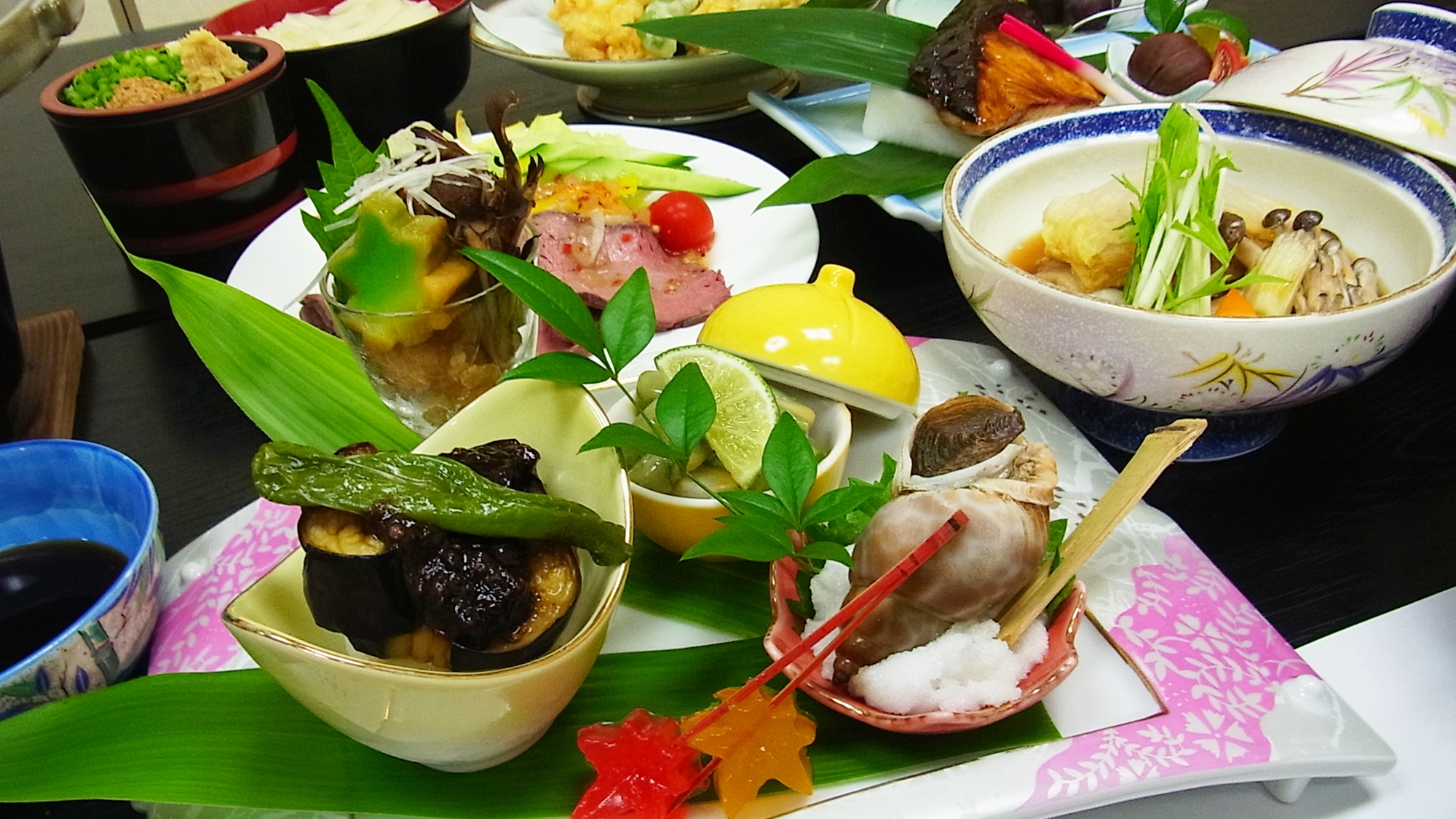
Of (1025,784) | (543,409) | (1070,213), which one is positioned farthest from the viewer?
(1070,213)

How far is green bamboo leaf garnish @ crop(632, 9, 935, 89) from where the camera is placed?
1.91 metres

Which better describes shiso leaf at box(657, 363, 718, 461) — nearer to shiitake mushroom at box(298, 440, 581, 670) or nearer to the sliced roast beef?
shiitake mushroom at box(298, 440, 581, 670)

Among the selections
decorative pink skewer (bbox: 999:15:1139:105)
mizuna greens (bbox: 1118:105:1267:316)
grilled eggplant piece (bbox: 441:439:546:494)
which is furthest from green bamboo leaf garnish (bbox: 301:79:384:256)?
decorative pink skewer (bbox: 999:15:1139:105)

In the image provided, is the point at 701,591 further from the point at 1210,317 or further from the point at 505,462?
the point at 1210,317

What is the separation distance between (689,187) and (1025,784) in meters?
1.36

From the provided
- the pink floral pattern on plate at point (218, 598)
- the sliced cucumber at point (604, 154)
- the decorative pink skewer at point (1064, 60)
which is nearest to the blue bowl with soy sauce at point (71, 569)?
the pink floral pattern on plate at point (218, 598)

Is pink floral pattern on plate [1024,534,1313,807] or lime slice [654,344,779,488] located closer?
pink floral pattern on plate [1024,534,1313,807]

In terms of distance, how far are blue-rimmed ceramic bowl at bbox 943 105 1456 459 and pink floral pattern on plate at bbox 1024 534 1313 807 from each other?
8.0 inches

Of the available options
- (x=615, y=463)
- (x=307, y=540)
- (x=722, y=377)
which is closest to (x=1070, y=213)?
(x=722, y=377)

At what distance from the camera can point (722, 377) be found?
1.11m

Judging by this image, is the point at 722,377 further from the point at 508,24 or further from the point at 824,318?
the point at 508,24

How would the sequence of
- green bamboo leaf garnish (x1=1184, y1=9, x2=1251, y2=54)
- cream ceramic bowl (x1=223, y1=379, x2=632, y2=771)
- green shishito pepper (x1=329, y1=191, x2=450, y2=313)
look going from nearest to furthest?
1. cream ceramic bowl (x1=223, y1=379, x2=632, y2=771)
2. green shishito pepper (x1=329, y1=191, x2=450, y2=313)
3. green bamboo leaf garnish (x1=1184, y1=9, x2=1251, y2=54)

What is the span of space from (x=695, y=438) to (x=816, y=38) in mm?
1320

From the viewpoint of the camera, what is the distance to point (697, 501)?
102 centimetres
